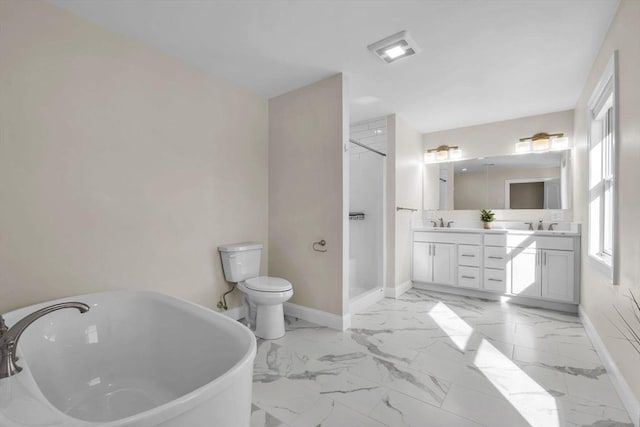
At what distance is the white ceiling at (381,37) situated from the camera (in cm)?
177

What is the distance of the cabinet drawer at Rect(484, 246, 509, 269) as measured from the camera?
3393 millimetres

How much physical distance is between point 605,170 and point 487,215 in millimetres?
1667

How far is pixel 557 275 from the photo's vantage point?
3068 millimetres

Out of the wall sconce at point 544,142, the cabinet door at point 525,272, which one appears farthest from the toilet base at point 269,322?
the wall sconce at point 544,142

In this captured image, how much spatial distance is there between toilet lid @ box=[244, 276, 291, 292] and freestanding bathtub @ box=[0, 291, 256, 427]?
77cm

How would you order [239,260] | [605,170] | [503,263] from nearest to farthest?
[605,170] < [239,260] < [503,263]

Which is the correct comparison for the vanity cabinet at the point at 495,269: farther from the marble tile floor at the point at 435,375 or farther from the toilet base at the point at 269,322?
the toilet base at the point at 269,322

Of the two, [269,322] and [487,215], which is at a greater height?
[487,215]

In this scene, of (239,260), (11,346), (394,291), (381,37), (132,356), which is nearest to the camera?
(11,346)

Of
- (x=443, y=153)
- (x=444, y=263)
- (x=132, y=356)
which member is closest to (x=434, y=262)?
(x=444, y=263)

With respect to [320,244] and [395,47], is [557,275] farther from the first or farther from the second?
[395,47]

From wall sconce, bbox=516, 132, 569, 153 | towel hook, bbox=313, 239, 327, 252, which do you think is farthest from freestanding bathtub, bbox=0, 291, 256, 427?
wall sconce, bbox=516, 132, 569, 153

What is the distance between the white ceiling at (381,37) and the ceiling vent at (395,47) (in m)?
0.05

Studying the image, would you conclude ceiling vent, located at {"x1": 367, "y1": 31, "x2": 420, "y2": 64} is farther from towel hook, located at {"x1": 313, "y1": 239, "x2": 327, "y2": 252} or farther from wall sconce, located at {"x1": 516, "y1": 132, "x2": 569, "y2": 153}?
wall sconce, located at {"x1": 516, "y1": 132, "x2": 569, "y2": 153}
